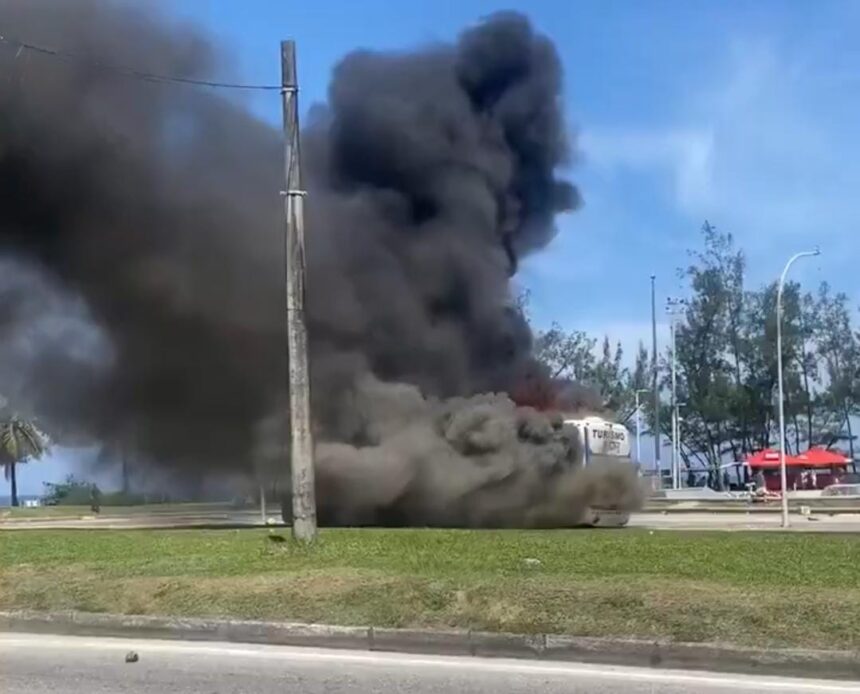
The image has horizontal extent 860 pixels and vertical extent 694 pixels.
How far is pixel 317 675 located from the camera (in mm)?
8336

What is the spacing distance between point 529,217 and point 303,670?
23171mm

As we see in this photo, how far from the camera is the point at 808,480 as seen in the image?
55.8 metres

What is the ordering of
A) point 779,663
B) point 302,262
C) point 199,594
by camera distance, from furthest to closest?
point 302,262
point 199,594
point 779,663

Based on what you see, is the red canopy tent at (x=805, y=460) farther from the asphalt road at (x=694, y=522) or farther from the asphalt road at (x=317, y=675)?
the asphalt road at (x=317, y=675)

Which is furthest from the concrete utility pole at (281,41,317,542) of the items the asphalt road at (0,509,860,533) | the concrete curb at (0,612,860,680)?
the asphalt road at (0,509,860,533)

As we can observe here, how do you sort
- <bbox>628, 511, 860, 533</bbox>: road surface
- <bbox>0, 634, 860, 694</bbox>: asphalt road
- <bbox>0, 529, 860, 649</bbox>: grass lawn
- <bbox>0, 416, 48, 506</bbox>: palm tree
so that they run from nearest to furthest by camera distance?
<bbox>0, 634, 860, 694</bbox>: asphalt road → <bbox>0, 529, 860, 649</bbox>: grass lawn → <bbox>628, 511, 860, 533</bbox>: road surface → <bbox>0, 416, 48, 506</bbox>: palm tree

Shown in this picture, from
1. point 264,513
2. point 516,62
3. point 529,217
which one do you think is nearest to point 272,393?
point 264,513

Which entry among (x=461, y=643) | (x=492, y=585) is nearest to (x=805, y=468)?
(x=492, y=585)

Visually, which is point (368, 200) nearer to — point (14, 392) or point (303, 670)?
point (14, 392)

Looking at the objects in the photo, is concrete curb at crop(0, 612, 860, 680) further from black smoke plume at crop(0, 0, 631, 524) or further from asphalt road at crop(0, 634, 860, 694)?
black smoke plume at crop(0, 0, 631, 524)

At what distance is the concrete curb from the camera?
8.23 metres

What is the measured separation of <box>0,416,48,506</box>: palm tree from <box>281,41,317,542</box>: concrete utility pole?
160 feet

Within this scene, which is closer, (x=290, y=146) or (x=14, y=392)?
(x=290, y=146)

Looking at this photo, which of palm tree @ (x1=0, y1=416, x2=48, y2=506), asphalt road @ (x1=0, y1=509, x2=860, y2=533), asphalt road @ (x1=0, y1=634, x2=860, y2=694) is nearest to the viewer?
Result: asphalt road @ (x1=0, y1=634, x2=860, y2=694)
